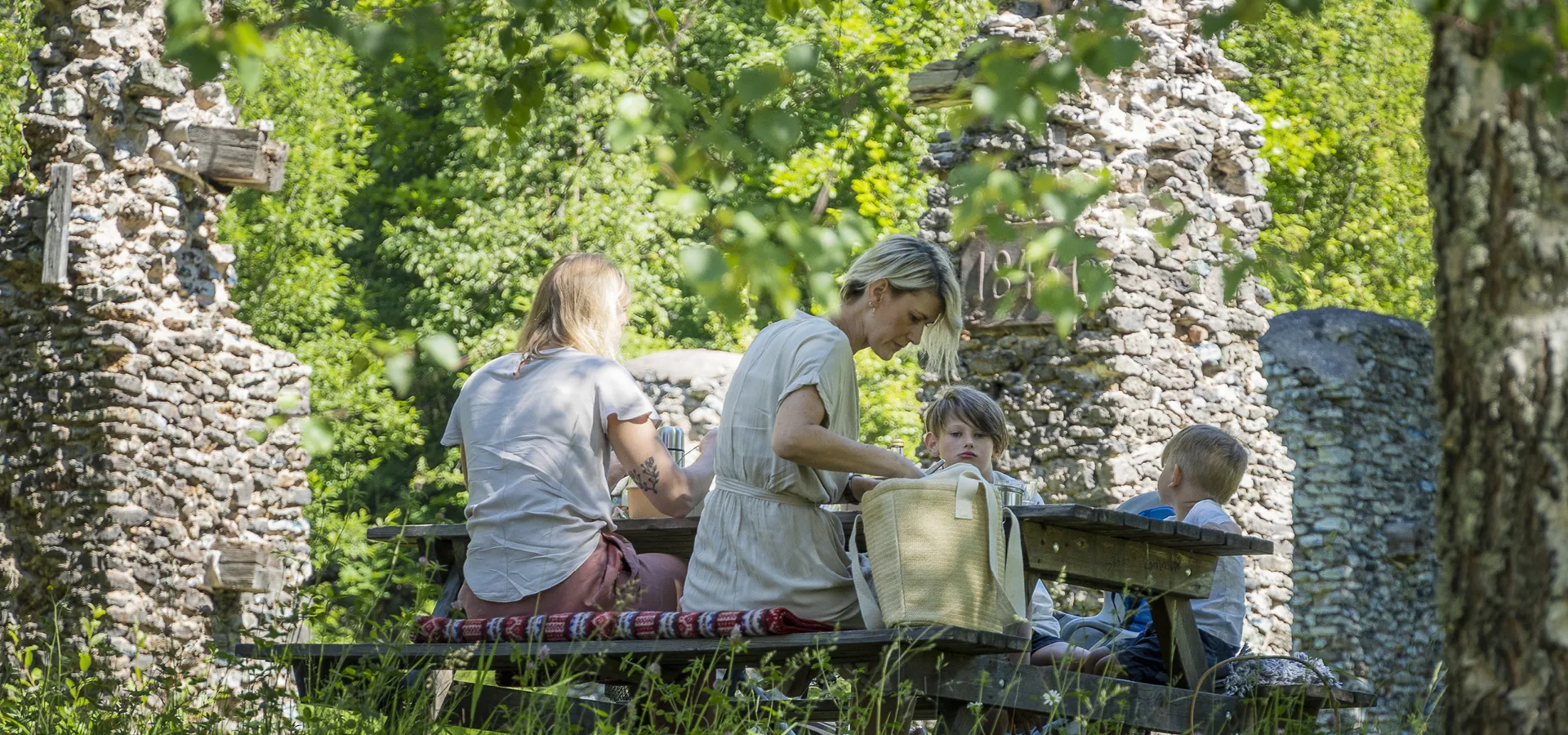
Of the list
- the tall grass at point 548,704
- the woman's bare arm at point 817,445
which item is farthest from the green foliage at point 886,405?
the woman's bare arm at point 817,445

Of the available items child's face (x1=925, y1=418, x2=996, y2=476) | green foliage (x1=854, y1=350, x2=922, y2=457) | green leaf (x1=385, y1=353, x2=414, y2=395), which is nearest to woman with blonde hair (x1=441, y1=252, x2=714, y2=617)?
child's face (x1=925, y1=418, x2=996, y2=476)

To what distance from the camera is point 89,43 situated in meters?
8.97

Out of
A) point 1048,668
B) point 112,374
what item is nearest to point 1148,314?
point 1048,668

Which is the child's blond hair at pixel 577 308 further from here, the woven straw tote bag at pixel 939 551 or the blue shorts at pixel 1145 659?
the blue shorts at pixel 1145 659

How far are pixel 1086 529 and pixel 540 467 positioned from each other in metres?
1.37

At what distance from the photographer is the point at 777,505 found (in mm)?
3656

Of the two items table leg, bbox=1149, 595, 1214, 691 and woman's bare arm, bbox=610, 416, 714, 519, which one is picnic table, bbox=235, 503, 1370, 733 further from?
woman's bare arm, bbox=610, 416, 714, 519

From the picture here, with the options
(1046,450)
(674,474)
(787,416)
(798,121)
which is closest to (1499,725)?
(798,121)

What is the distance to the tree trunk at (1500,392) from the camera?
6.79 feet

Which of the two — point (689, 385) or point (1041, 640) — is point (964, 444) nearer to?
point (1041, 640)

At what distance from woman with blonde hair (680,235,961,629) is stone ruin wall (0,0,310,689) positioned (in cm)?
607

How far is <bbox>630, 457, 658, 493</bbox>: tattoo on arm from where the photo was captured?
400 cm

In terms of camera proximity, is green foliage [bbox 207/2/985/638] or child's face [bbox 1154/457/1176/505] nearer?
child's face [bbox 1154/457/1176/505]

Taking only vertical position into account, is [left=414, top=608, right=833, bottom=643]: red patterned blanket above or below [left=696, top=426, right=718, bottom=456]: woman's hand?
below
